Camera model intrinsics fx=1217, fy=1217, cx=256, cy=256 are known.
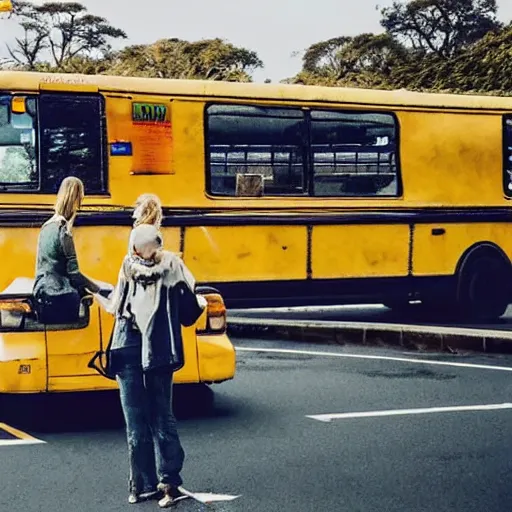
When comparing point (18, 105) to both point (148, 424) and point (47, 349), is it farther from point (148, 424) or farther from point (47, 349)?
point (148, 424)

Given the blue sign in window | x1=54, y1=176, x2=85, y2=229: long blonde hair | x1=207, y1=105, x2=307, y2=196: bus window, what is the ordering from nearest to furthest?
x1=54, y1=176, x2=85, y2=229: long blonde hair < the blue sign in window < x1=207, y1=105, x2=307, y2=196: bus window

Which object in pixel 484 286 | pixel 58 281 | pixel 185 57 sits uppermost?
pixel 185 57

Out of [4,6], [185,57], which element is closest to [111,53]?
[185,57]

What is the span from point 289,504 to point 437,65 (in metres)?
40.2

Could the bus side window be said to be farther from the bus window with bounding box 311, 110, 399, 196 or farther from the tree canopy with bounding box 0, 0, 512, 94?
the tree canopy with bounding box 0, 0, 512, 94

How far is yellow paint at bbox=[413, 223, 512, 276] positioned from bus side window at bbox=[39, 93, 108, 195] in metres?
3.94

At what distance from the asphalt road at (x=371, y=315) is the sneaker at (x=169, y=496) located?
27.4 ft

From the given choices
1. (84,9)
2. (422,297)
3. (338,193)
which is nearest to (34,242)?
(338,193)

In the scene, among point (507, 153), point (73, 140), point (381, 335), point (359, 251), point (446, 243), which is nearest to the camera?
point (73, 140)

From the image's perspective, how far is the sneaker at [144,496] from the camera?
615 centimetres

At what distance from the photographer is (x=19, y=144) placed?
1210 cm

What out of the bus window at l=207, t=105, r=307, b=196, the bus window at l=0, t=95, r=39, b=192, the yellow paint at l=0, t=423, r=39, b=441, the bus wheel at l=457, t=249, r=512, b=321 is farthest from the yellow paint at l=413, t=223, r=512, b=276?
the yellow paint at l=0, t=423, r=39, b=441

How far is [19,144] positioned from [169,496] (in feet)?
22.0

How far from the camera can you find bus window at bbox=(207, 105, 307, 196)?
517 inches
